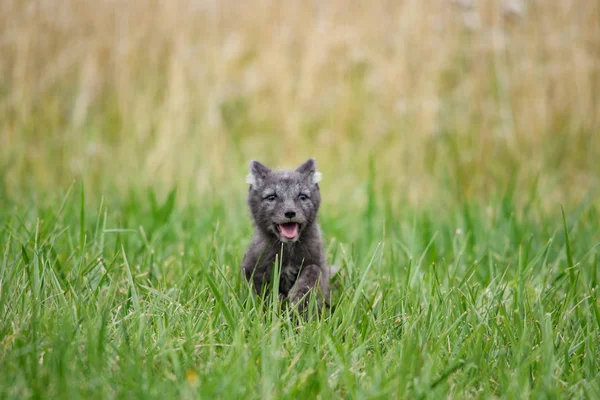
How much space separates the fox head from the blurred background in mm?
2709

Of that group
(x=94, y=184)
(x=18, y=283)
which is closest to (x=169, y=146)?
(x=94, y=184)

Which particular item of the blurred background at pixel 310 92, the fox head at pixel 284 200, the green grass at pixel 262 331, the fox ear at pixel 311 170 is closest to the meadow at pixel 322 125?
the blurred background at pixel 310 92

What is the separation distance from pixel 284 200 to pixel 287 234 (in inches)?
9.4

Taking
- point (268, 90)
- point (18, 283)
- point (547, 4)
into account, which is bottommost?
point (18, 283)

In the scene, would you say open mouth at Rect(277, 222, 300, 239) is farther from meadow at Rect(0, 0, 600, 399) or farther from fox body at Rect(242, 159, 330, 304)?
meadow at Rect(0, 0, 600, 399)

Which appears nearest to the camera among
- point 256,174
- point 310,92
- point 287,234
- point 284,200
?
point 287,234

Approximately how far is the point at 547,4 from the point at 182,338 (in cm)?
633

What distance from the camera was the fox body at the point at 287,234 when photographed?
416 centimetres

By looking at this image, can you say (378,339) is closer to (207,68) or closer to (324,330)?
(324,330)

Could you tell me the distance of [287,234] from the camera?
13.6ft

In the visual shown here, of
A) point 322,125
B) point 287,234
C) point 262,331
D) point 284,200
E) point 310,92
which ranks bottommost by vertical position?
point 262,331

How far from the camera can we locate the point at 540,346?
3459 mm

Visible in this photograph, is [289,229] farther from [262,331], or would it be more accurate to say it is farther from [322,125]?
[322,125]

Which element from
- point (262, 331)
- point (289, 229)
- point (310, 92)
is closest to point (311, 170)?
point (289, 229)
